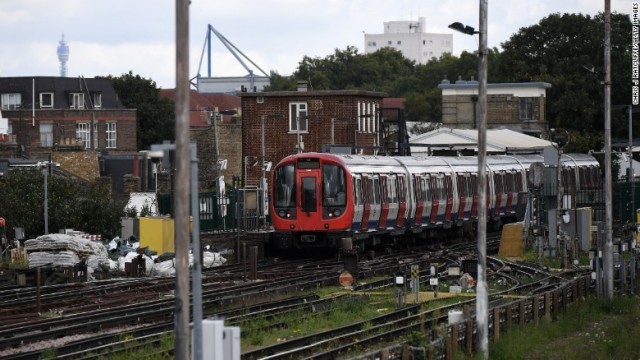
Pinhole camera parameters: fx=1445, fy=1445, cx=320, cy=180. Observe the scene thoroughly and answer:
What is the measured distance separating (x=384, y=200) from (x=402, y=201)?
68.8 inches

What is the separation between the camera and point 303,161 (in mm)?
40906

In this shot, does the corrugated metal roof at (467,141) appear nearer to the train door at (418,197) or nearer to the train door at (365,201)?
the train door at (418,197)

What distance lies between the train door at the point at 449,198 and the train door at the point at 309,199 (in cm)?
947

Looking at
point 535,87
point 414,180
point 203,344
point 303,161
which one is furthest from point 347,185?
point 535,87

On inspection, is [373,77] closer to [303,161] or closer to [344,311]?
[303,161]

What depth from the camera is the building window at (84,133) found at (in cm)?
10294

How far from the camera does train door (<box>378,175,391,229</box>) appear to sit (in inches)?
1713

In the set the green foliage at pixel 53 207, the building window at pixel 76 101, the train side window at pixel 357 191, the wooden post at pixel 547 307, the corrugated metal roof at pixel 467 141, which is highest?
the building window at pixel 76 101

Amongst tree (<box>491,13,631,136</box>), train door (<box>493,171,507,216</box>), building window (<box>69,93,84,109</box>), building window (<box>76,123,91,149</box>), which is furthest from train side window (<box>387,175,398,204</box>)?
building window (<box>69,93,84,109</box>)

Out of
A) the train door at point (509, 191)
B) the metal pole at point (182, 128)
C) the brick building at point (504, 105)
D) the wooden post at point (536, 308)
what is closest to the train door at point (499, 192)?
the train door at point (509, 191)

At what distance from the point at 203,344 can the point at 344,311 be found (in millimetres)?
14061

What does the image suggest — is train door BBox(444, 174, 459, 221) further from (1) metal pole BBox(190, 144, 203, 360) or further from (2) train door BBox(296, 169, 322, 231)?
(1) metal pole BBox(190, 144, 203, 360)

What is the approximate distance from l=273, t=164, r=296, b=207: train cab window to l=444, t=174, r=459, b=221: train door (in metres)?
9.57

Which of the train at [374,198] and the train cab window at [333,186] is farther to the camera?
the train at [374,198]
